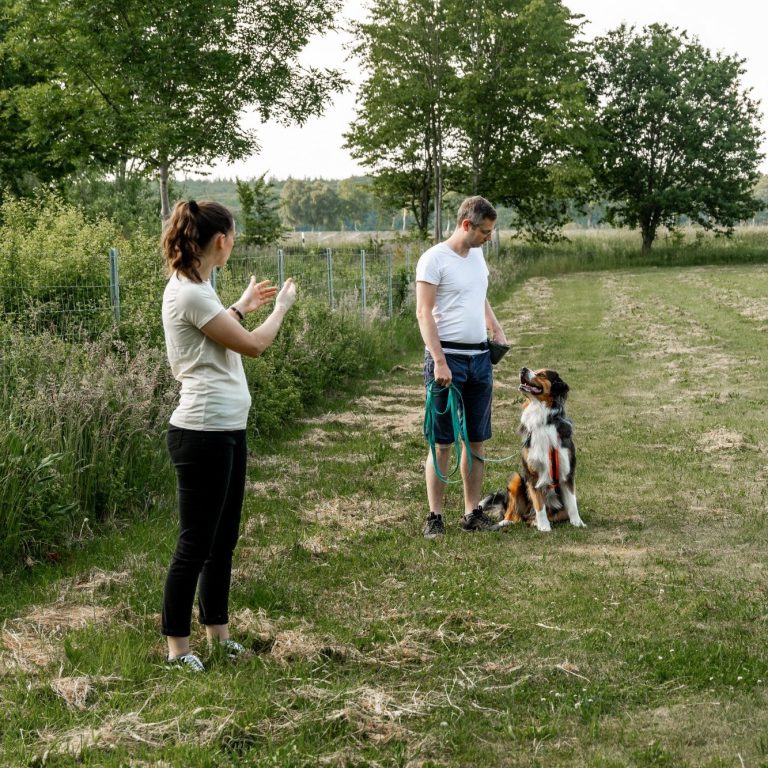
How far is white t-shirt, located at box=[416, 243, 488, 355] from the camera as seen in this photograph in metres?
5.54

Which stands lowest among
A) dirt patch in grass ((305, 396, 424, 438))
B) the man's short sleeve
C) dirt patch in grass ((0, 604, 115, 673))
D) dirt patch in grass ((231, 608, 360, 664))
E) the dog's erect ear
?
dirt patch in grass ((231, 608, 360, 664))

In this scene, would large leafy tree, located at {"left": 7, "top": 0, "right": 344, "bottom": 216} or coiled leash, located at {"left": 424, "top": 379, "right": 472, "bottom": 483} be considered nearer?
coiled leash, located at {"left": 424, "top": 379, "right": 472, "bottom": 483}

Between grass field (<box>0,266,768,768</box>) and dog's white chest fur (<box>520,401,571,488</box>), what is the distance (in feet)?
1.33

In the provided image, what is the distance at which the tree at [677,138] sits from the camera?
4694cm

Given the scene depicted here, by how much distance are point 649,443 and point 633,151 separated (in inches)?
1698

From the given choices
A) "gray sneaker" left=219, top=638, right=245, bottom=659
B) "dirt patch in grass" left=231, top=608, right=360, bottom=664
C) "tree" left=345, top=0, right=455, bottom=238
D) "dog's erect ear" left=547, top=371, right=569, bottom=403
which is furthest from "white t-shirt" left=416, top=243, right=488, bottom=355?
"tree" left=345, top=0, right=455, bottom=238

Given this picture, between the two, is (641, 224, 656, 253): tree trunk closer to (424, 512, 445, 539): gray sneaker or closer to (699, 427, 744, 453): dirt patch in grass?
(699, 427, 744, 453): dirt patch in grass

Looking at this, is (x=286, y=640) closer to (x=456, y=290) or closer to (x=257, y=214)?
(x=456, y=290)

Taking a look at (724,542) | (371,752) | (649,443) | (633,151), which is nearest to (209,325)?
(371,752)

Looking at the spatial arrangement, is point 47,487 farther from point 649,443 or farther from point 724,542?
point 649,443

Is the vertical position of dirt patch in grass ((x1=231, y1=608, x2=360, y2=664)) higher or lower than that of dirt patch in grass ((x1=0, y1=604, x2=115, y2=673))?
lower

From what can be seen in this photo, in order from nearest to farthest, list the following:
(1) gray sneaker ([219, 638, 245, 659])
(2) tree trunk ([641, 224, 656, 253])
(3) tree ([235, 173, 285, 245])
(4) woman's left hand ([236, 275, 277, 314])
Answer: (4) woman's left hand ([236, 275, 277, 314]), (1) gray sneaker ([219, 638, 245, 659]), (3) tree ([235, 173, 285, 245]), (2) tree trunk ([641, 224, 656, 253])

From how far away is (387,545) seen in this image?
225 inches

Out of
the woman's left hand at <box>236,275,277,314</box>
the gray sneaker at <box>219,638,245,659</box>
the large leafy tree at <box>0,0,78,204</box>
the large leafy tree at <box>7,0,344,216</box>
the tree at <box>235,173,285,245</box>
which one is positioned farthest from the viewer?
the tree at <box>235,173,285,245</box>
